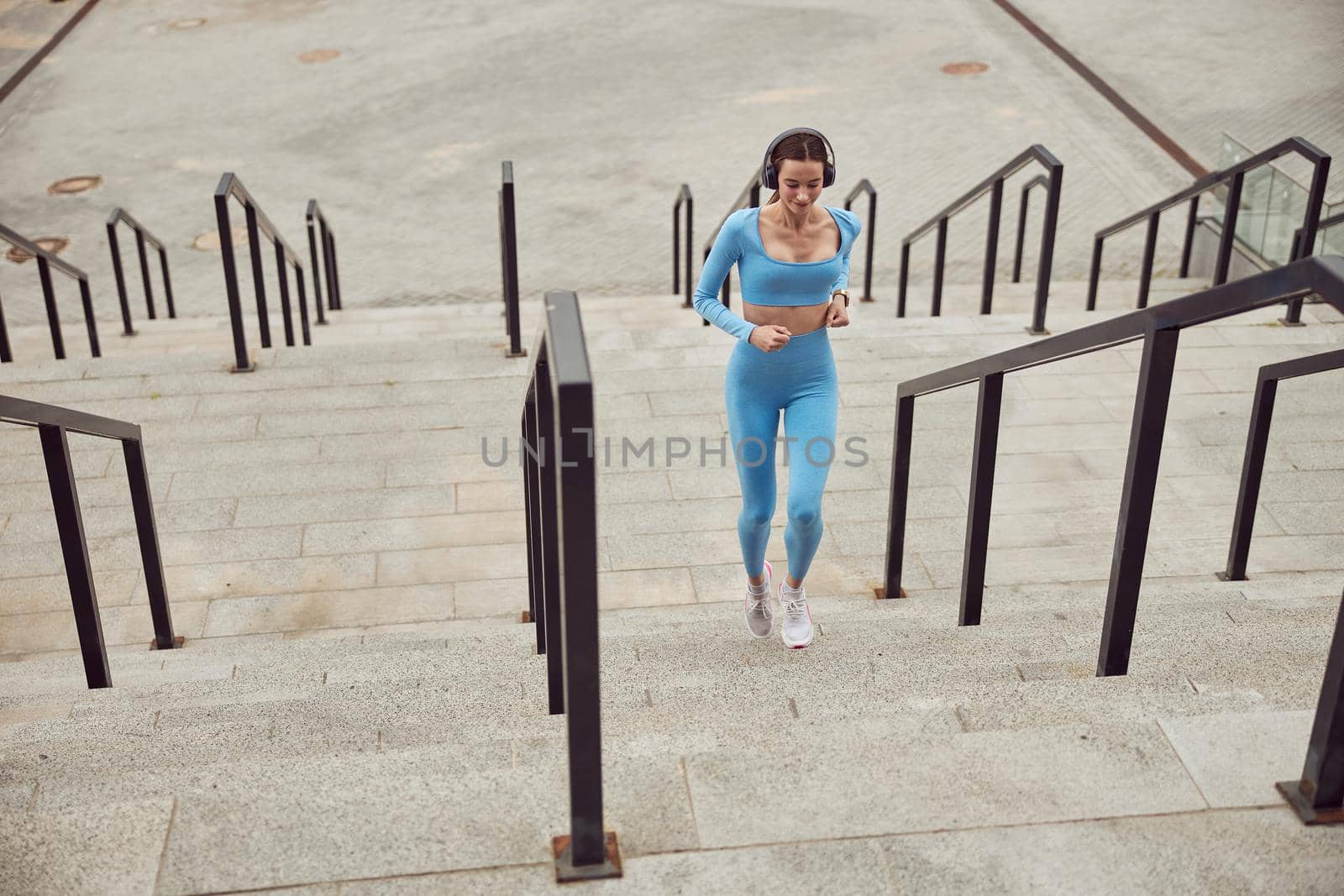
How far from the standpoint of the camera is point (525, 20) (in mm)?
18734

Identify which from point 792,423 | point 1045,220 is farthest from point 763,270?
point 1045,220

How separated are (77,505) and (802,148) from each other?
2.30 meters

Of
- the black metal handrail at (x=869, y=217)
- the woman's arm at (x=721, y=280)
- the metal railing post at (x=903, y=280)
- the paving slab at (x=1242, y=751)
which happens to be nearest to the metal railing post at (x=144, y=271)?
the black metal handrail at (x=869, y=217)

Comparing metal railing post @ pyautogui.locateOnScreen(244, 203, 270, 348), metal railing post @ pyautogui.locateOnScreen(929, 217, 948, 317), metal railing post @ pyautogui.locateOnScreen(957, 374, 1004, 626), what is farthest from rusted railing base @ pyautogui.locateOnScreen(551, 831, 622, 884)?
metal railing post @ pyautogui.locateOnScreen(929, 217, 948, 317)

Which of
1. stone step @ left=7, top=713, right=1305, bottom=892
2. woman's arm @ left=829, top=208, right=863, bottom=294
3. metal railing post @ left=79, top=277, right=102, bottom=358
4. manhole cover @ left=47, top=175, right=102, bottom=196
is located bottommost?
manhole cover @ left=47, top=175, right=102, bottom=196

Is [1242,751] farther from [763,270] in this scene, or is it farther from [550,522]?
[763,270]

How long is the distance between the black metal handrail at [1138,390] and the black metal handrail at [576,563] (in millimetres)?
1234

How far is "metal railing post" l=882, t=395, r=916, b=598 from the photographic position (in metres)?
4.37

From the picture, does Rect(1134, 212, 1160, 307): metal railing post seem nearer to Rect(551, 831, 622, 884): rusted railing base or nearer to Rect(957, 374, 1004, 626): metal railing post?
Rect(957, 374, 1004, 626): metal railing post

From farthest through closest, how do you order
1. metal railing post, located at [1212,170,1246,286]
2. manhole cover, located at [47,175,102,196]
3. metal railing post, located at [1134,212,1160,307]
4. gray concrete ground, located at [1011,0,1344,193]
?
gray concrete ground, located at [1011,0,1344,193] → manhole cover, located at [47,175,102,196] → metal railing post, located at [1134,212,1160,307] → metal railing post, located at [1212,170,1246,286]

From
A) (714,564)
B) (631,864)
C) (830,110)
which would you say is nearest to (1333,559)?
(714,564)

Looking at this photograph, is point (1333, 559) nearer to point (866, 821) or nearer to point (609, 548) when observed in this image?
point (609, 548)

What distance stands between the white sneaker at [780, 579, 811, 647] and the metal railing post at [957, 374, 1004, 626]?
0.52 metres

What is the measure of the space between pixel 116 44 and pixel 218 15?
175 cm
